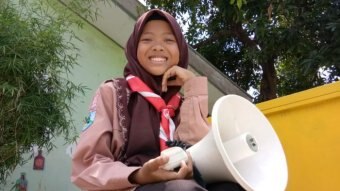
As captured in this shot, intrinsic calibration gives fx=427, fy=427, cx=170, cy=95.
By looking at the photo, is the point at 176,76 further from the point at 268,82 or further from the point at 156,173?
the point at 268,82

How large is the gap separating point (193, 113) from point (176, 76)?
180 millimetres

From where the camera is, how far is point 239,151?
1.47 meters

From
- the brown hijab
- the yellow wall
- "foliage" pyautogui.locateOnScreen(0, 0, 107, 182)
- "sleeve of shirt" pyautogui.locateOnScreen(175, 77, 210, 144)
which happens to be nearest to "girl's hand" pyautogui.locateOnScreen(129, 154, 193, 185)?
the brown hijab

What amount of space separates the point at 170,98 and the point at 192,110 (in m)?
0.12

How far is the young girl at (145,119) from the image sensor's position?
1319mm

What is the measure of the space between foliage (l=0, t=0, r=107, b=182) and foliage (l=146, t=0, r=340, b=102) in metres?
1.12

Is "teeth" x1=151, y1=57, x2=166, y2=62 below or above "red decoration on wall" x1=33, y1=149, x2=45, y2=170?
above

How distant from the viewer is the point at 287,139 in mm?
2236

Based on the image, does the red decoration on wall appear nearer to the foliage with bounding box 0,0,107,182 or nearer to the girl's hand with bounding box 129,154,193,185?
the foliage with bounding box 0,0,107,182

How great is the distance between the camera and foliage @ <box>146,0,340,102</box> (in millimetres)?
4160

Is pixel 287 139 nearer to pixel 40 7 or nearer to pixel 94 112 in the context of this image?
pixel 94 112

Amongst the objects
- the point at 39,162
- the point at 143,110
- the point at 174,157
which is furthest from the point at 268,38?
the point at 174,157

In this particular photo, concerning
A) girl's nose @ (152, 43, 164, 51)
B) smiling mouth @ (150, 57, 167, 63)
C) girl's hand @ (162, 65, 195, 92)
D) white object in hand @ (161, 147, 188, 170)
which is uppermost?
girl's nose @ (152, 43, 164, 51)

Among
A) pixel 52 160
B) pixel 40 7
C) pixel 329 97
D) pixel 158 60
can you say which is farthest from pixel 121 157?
pixel 52 160
